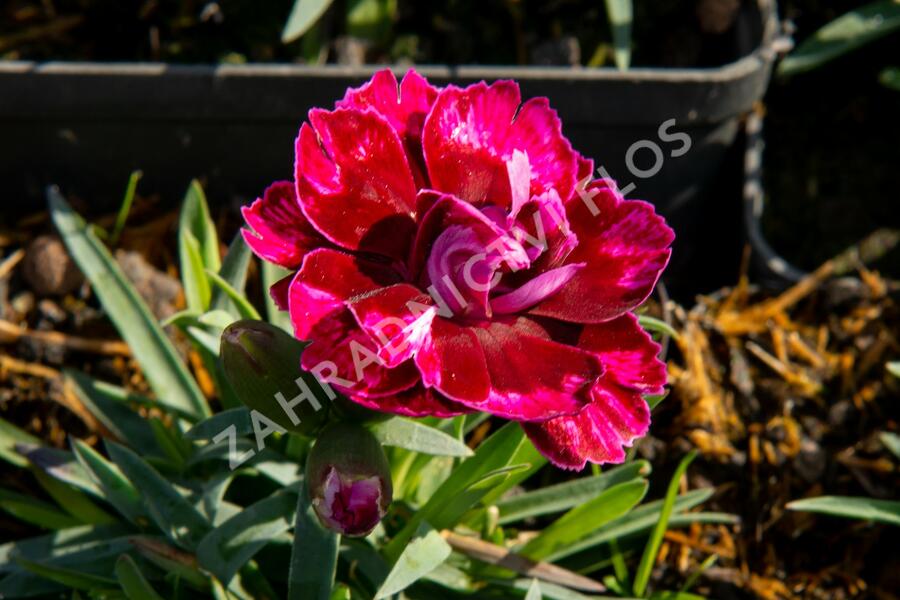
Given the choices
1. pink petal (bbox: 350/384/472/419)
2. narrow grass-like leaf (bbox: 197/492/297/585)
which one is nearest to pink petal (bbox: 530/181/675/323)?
pink petal (bbox: 350/384/472/419)

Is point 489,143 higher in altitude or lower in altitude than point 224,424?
higher

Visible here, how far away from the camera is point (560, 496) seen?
123 cm

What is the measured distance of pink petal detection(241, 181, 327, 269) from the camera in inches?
31.8

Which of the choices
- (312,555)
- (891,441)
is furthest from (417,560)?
(891,441)

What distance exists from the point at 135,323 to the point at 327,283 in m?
0.62

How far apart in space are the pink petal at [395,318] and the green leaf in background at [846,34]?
1.04 m

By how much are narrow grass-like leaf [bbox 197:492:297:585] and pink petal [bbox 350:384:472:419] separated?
37cm

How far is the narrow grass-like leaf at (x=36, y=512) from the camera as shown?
1.26 meters

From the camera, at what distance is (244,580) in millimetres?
1165

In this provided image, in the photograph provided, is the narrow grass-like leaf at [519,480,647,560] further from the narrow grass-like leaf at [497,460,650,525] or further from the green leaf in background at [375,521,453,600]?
the green leaf in background at [375,521,453,600]

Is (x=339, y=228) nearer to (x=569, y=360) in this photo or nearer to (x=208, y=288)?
(x=569, y=360)

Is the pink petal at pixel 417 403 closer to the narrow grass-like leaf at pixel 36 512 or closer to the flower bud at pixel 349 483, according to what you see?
the flower bud at pixel 349 483

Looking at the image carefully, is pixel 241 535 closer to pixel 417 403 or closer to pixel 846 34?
pixel 417 403

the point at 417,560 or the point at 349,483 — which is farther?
the point at 417,560
